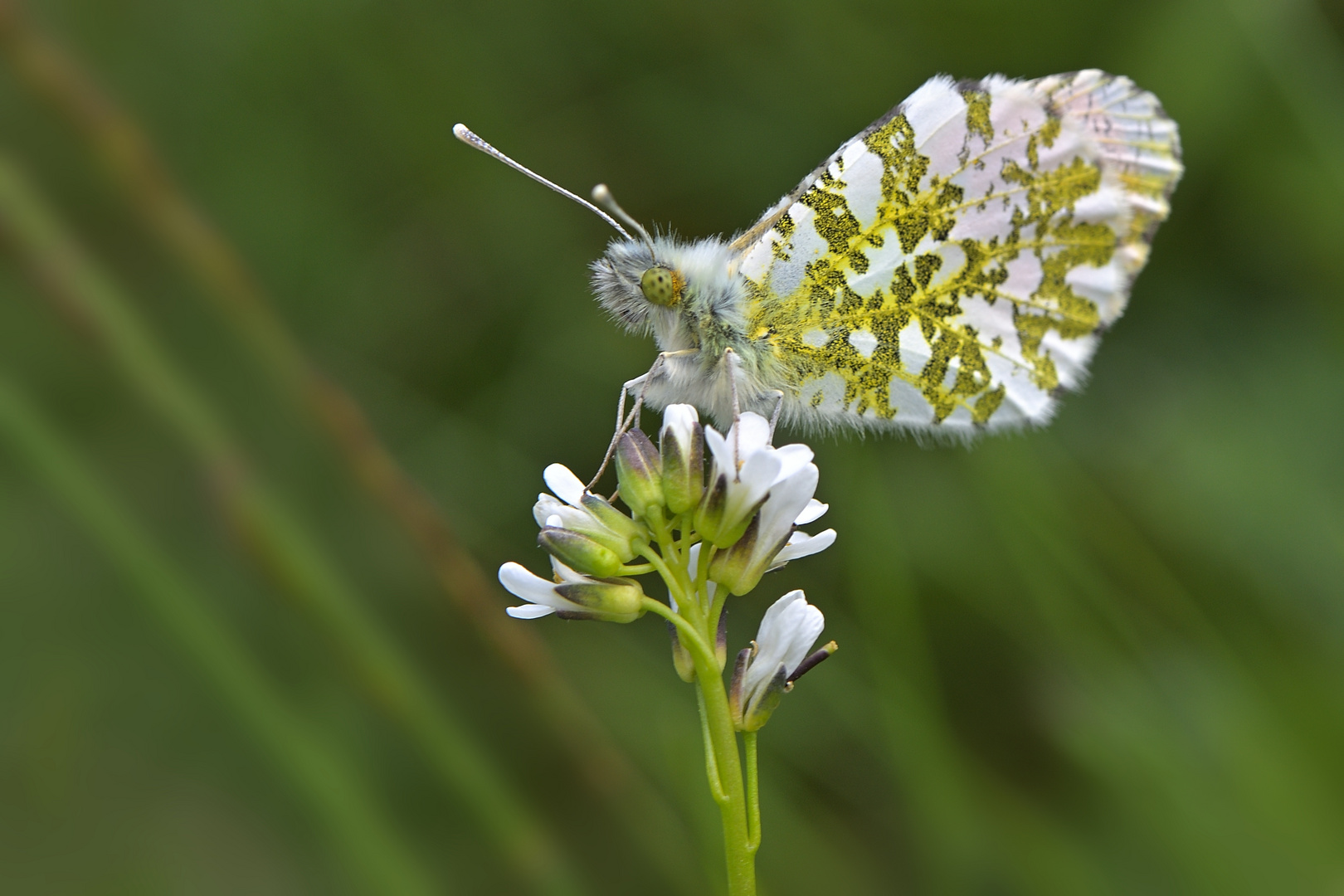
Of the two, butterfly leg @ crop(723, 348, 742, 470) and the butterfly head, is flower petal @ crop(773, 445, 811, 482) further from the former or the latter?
the butterfly head

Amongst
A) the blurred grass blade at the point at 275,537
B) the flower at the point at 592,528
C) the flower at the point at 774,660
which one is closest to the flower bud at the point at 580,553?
the flower at the point at 592,528

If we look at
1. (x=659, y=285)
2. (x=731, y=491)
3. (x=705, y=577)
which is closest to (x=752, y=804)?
(x=705, y=577)

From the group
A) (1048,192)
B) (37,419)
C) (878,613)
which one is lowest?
(878,613)

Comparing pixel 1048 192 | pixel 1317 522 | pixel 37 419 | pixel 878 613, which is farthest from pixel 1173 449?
pixel 37 419

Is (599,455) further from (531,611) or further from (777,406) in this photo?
(531,611)

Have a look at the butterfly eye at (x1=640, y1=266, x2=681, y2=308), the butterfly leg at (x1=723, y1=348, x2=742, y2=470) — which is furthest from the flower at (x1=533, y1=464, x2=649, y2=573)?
the butterfly eye at (x1=640, y1=266, x2=681, y2=308)

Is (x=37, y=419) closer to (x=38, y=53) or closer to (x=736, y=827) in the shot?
(x=38, y=53)

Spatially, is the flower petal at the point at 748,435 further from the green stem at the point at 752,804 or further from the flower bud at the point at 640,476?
the green stem at the point at 752,804
